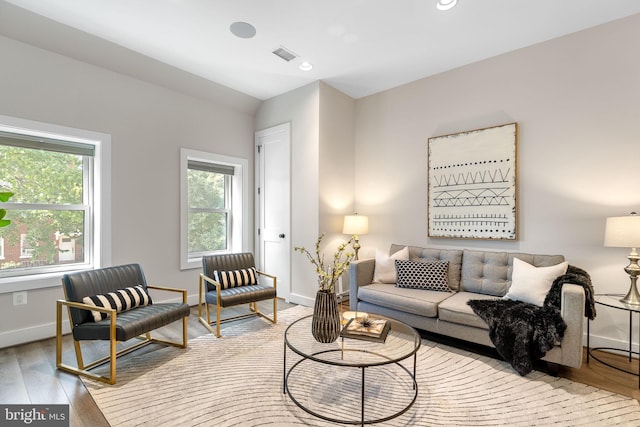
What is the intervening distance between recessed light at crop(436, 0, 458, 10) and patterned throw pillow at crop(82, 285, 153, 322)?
3.62 meters

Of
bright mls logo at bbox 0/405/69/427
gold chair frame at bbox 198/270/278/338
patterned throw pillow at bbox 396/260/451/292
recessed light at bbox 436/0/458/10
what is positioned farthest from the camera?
patterned throw pillow at bbox 396/260/451/292

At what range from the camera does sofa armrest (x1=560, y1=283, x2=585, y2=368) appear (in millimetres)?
2182

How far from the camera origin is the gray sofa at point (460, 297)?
2221mm

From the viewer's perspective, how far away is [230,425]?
1.78m

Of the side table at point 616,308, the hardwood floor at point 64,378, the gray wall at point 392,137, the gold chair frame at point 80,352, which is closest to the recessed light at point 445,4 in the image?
the gray wall at point 392,137

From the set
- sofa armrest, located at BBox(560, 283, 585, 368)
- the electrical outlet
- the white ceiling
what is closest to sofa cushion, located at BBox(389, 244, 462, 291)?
sofa armrest, located at BBox(560, 283, 585, 368)

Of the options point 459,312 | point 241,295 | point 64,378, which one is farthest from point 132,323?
point 459,312

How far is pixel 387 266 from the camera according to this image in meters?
3.55

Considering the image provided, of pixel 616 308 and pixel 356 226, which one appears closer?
pixel 616 308

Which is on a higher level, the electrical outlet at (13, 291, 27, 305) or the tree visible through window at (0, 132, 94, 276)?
the tree visible through window at (0, 132, 94, 276)

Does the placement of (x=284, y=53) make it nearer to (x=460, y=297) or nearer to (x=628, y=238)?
(x=460, y=297)

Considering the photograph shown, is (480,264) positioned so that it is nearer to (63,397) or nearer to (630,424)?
(630,424)

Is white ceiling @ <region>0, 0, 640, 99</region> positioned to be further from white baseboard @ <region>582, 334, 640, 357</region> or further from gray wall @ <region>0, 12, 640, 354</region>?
white baseboard @ <region>582, 334, 640, 357</region>

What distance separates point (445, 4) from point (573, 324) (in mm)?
2695
